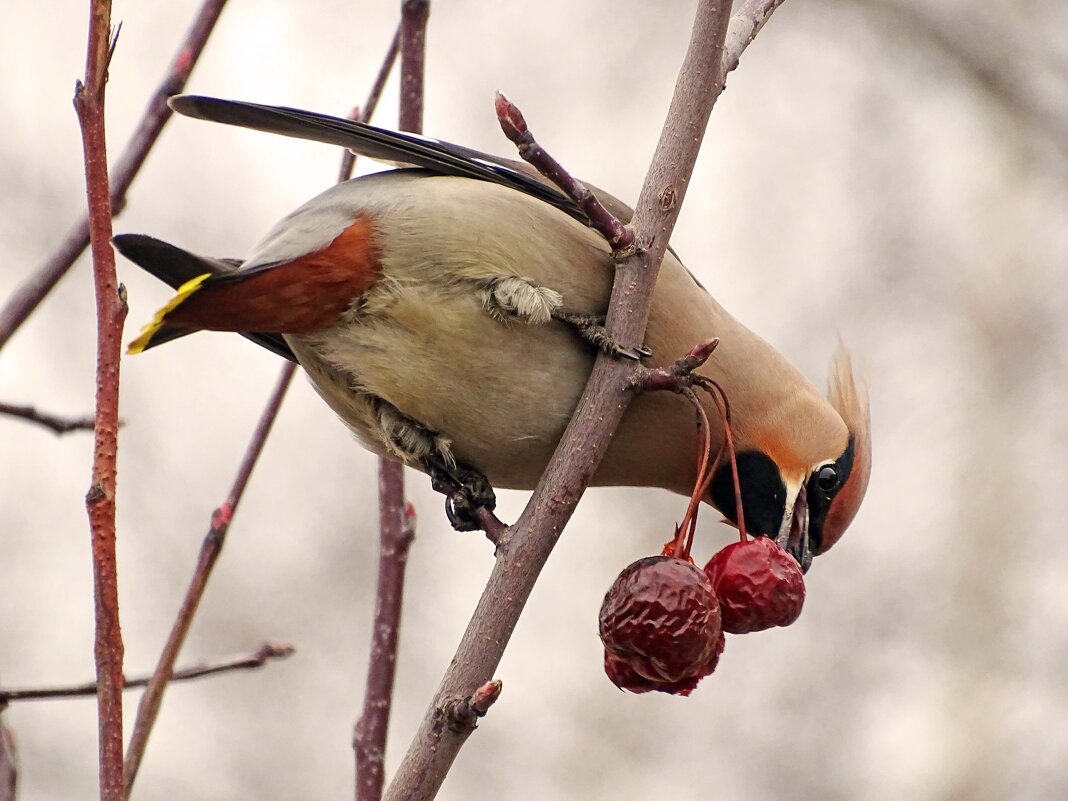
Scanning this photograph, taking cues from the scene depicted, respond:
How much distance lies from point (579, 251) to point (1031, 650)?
606 cm

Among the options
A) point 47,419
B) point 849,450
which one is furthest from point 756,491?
point 47,419

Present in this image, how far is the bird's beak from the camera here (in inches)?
114

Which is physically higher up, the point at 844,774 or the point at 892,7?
the point at 892,7

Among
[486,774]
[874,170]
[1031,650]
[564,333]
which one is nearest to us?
[564,333]

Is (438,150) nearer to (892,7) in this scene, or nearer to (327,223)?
(327,223)

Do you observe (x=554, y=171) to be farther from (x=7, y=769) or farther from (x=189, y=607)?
(x=7, y=769)

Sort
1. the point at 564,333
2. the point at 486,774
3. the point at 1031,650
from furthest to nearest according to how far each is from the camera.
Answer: the point at 1031,650 → the point at 486,774 → the point at 564,333

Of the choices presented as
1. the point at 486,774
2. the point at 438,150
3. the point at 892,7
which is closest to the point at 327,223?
the point at 438,150

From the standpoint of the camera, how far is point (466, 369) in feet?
8.59

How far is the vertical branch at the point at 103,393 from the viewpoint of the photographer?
1.39m

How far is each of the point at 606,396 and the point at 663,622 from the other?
0.35 metres

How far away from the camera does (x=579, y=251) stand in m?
2.60

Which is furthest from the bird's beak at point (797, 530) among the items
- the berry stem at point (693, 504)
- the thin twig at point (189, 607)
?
the thin twig at point (189, 607)

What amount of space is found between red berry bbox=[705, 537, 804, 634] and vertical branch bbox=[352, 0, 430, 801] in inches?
21.4
